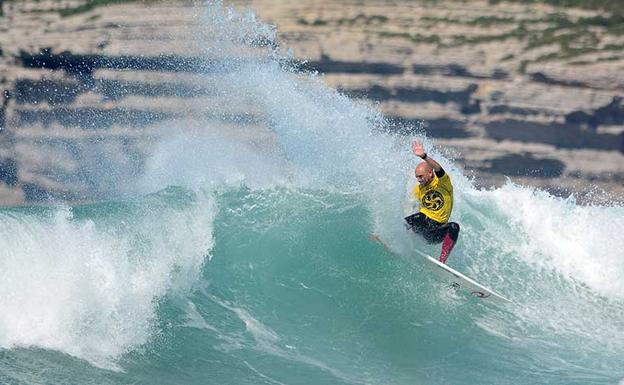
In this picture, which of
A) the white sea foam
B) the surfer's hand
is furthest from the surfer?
the white sea foam

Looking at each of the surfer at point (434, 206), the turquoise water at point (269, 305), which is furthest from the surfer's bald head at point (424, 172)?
the turquoise water at point (269, 305)

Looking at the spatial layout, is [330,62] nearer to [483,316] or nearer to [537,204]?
[537,204]

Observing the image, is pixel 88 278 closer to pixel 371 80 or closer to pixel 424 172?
pixel 424 172

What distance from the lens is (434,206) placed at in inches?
433

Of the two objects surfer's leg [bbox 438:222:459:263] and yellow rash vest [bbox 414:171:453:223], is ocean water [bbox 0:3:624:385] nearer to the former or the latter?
surfer's leg [bbox 438:222:459:263]

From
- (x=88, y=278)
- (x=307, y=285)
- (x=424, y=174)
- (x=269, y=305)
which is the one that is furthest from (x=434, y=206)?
(x=88, y=278)

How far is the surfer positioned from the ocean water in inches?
13.6

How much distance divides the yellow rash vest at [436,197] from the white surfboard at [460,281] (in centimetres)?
54

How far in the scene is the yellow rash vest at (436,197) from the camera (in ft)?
35.7

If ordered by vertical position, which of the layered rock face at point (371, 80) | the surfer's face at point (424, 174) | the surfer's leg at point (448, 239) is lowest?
the surfer's leg at point (448, 239)

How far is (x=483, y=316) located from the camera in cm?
1189

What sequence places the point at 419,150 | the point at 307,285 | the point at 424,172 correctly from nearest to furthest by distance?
1. the point at 419,150
2. the point at 424,172
3. the point at 307,285

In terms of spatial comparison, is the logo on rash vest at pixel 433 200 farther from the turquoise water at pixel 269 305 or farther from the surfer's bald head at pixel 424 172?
the turquoise water at pixel 269 305

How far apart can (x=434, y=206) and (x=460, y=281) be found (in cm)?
105
